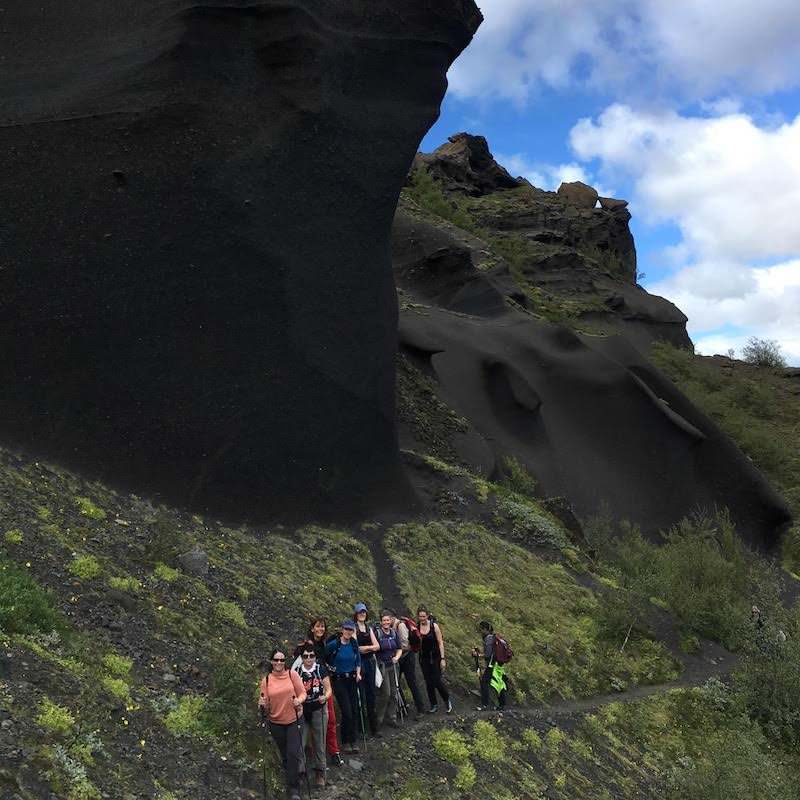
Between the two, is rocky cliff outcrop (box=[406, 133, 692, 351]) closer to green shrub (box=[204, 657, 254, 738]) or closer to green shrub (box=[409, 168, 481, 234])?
green shrub (box=[409, 168, 481, 234])

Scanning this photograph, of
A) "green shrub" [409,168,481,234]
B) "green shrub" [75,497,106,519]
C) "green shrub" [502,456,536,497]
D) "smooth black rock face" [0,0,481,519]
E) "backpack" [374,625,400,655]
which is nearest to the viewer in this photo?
"backpack" [374,625,400,655]

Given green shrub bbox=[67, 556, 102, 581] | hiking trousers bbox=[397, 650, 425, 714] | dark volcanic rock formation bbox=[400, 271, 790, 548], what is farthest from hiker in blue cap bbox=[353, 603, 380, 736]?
dark volcanic rock formation bbox=[400, 271, 790, 548]

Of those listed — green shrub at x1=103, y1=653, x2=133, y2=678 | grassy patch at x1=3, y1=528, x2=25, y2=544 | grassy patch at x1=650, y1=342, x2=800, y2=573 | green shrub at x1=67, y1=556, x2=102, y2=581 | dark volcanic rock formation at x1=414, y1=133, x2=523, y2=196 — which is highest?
dark volcanic rock formation at x1=414, y1=133, x2=523, y2=196

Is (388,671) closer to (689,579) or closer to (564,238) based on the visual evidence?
(689,579)

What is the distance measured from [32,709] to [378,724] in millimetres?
4599

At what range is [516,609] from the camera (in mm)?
16328

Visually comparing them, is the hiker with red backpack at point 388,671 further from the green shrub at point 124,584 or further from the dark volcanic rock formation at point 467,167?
the dark volcanic rock formation at point 467,167

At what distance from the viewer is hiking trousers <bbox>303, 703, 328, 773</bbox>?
8.17 m

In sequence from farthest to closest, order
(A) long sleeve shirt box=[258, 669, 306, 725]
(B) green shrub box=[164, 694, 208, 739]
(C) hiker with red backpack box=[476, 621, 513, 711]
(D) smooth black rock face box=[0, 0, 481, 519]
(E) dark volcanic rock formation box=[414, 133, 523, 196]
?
(E) dark volcanic rock formation box=[414, 133, 523, 196], (D) smooth black rock face box=[0, 0, 481, 519], (C) hiker with red backpack box=[476, 621, 513, 711], (A) long sleeve shirt box=[258, 669, 306, 725], (B) green shrub box=[164, 694, 208, 739]

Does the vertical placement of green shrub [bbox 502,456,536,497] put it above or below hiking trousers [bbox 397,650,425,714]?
above

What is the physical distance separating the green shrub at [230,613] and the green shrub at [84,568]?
164 centimetres

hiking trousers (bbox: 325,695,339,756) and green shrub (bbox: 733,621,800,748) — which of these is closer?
hiking trousers (bbox: 325,695,339,756)

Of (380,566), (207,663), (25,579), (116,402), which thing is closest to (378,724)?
(207,663)

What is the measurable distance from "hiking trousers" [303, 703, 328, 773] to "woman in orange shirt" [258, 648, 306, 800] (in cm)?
35
